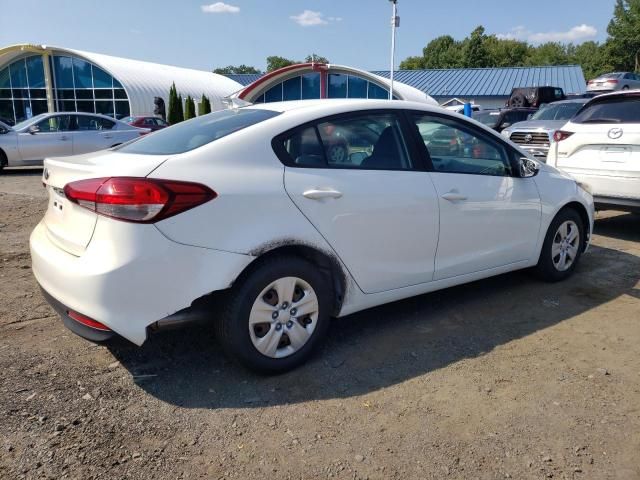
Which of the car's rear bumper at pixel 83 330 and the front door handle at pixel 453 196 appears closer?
the car's rear bumper at pixel 83 330

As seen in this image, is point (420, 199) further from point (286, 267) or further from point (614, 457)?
point (614, 457)

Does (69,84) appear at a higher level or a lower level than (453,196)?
higher

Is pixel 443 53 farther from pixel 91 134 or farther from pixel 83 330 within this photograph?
pixel 83 330

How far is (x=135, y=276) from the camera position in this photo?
2688 mm

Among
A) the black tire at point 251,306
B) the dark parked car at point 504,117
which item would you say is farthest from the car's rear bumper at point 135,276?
the dark parked car at point 504,117

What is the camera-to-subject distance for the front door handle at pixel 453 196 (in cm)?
381

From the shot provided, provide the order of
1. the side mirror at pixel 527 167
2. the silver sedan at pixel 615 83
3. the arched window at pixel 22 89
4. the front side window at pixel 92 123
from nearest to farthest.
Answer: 1. the side mirror at pixel 527 167
2. the front side window at pixel 92 123
3. the silver sedan at pixel 615 83
4. the arched window at pixel 22 89

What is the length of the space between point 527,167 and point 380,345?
2.06 m

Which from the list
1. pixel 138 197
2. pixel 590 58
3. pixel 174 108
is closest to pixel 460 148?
pixel 138 197

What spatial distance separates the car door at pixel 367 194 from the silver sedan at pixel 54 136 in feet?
41.4

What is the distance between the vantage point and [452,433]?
272 centimetres

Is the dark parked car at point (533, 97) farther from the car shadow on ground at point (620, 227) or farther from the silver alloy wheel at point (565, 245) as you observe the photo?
the silver alloy wheel at point (565, 245)

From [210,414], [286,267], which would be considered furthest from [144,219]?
[210,414]

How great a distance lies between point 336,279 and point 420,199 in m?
0.82
